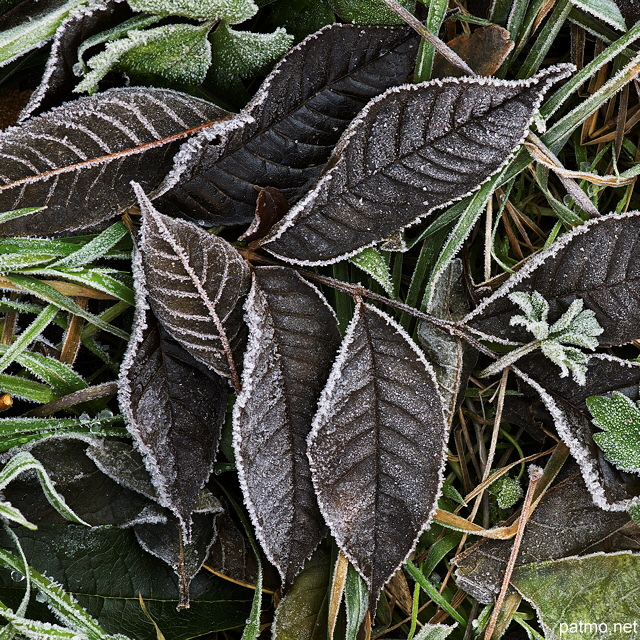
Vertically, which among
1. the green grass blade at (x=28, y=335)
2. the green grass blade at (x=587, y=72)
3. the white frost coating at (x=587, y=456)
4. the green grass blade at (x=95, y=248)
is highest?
the green grass blade at (x=95, y=248)

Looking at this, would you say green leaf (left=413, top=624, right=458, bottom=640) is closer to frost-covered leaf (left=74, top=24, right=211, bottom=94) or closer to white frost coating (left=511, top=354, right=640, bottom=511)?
white frost coating (left=511, top=354, right=640, bottom=511)

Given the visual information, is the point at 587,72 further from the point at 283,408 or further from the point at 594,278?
the point at 283,408

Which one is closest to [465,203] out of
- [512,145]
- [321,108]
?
[512,145]

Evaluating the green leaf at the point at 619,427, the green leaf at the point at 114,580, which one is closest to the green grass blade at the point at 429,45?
the green leaf at the point at 619,427

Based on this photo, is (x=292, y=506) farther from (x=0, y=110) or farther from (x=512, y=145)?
(x=0, y=110)

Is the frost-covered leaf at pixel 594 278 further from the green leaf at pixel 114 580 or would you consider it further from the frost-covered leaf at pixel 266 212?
the green leaf at pixel 114 580

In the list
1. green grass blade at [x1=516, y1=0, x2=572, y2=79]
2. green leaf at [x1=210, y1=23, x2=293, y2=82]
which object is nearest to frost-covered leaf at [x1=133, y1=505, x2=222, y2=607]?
green leaf at [x1=210, y1=23, x2=293, y2=82]

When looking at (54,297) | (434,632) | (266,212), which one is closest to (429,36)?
(266,212)
